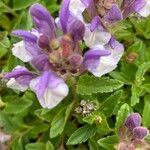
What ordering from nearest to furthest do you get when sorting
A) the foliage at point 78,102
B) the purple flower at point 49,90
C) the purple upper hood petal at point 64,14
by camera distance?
the purple flower at point 49,90 < the purple upper hood petal at point 64,14 < the foliage at point 78,102

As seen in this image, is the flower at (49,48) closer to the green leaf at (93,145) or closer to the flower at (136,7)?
the flower at (136,7)

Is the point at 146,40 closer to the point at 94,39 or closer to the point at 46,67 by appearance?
the point at 94,39

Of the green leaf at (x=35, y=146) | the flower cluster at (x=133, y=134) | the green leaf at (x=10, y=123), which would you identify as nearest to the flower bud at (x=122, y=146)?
the flower cluster at (x=133, y=134)

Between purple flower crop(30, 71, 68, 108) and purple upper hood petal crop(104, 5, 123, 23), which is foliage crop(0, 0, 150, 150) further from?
purple flower crop(30, 71, 68, 108)

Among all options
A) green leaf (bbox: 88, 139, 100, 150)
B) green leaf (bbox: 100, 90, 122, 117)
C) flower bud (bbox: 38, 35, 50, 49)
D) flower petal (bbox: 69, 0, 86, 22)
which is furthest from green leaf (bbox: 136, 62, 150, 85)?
flower bud (bbox: 38, 35, 50, 49)

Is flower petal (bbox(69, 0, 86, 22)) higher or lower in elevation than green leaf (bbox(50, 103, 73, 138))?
higher

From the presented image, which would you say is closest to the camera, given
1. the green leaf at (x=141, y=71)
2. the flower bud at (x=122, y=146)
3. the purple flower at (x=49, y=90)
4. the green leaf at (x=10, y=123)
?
the purple flower at (x=49, y=90)

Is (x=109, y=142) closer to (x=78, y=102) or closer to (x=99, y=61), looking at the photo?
(x=78, y=102)
